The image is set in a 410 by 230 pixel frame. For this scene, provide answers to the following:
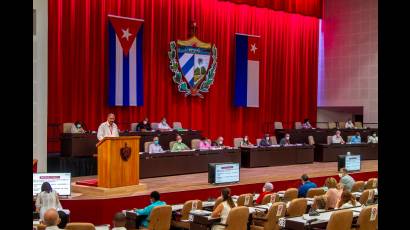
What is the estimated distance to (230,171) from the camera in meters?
11.9

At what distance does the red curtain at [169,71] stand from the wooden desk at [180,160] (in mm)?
3295

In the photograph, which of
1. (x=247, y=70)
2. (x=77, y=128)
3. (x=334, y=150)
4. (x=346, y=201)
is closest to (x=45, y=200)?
(x=346, y=201)

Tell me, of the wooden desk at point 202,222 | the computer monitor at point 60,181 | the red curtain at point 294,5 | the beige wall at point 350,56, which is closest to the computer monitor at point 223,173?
the computer monitor at point 60,181

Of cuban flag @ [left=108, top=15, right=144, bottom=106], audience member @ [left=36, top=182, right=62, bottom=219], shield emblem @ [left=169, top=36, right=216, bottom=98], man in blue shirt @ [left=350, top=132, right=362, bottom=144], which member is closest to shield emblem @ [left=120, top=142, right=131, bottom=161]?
audience member @ [left=36, top=182, right=62, bottom=219]

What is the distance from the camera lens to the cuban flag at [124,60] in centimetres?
1608

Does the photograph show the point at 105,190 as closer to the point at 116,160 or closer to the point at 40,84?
the point at 116,160

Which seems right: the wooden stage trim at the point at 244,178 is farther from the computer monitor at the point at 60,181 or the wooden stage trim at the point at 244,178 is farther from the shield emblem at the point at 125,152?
the shield emblem at the point at 125,152

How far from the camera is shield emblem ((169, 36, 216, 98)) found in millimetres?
18141

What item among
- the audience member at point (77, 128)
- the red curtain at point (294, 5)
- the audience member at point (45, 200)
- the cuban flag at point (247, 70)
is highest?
the red curtain at point (294, 5)

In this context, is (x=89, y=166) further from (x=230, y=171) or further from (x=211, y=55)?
(x=211, y=55)

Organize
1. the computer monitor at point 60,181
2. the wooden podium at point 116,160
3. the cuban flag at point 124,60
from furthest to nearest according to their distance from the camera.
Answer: the cuban flag at point 124,60 → the wooden podium at point 116,160 → the computer monitor at point 60,181

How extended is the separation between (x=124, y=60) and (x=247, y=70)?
17.5 ft

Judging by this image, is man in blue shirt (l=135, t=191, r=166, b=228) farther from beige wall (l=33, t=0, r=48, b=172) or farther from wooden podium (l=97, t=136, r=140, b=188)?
beige wall (l=33, t=0, r=48, b=172)
